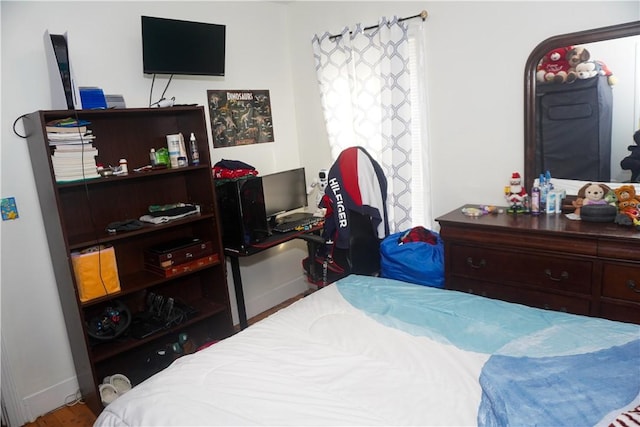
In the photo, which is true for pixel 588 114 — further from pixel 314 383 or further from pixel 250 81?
pixel 250 81

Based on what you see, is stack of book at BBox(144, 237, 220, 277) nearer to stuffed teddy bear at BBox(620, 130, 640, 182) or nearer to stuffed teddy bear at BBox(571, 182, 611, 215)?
stuffed teddy bear at BBox(571, 182, 611, 215)

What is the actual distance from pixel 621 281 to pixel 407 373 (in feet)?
4.51

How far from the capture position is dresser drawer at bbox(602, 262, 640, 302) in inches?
81.0

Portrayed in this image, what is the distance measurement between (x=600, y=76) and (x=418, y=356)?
198 centimetres

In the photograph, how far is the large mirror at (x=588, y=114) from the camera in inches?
91.4

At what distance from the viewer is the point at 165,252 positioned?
8.76 feet

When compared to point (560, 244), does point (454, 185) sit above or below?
above

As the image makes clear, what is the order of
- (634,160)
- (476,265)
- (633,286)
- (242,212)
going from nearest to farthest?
(633,286)
(634,160)
(476,265)
(242,212)

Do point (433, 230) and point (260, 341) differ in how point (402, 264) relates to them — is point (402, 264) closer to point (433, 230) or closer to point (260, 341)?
point (433, 230)

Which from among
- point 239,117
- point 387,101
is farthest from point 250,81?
point 387,101

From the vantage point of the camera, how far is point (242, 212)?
2.90m

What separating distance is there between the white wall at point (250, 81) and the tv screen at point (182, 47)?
201 mm

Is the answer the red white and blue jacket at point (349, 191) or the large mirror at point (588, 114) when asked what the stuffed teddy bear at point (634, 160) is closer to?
the large mirror at point (588, 114)

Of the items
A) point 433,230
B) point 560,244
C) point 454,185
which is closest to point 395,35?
point 454,185
